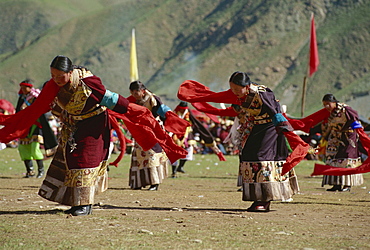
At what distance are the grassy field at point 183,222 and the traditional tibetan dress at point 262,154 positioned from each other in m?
0.29

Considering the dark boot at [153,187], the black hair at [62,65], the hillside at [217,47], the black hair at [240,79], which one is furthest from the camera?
the hillside at [217,47]

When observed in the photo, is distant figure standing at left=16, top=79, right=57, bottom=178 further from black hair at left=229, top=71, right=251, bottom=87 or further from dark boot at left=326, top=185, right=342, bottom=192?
dark boot at left=326, top=185, right=342, bottom=192

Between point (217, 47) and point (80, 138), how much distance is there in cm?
6319

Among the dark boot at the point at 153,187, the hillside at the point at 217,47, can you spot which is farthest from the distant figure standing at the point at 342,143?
the hillside at the point at 217,47

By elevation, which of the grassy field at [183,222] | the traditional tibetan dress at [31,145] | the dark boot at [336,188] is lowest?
the grassy field at [183,222]

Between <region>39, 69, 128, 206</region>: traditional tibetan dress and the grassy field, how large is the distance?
0.28m

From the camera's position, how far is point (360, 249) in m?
4.93

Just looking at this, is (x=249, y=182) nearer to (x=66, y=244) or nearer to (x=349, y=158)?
(x=66, y=244)

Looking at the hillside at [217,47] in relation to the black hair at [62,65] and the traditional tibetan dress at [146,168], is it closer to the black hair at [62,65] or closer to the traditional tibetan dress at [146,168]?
the traditional tibetan dress at [146,168]

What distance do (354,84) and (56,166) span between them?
50.5 meters

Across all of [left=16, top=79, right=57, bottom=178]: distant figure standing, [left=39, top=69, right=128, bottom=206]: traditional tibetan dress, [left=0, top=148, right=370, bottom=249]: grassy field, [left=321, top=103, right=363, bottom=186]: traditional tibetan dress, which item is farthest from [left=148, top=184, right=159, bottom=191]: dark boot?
[left=39, top=69, right=128, bottom=206]: traditional tibetan dress

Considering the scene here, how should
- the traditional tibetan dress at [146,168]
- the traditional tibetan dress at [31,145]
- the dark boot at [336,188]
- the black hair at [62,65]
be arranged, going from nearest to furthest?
the black hair at [62,65] → the traditional tibetan dress at [146,168] → the dark boot at [336,188] → the traditional tibetan dress at [31,145]

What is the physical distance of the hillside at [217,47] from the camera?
5759cm

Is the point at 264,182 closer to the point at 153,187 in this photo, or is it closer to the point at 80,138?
the point at 80,138
